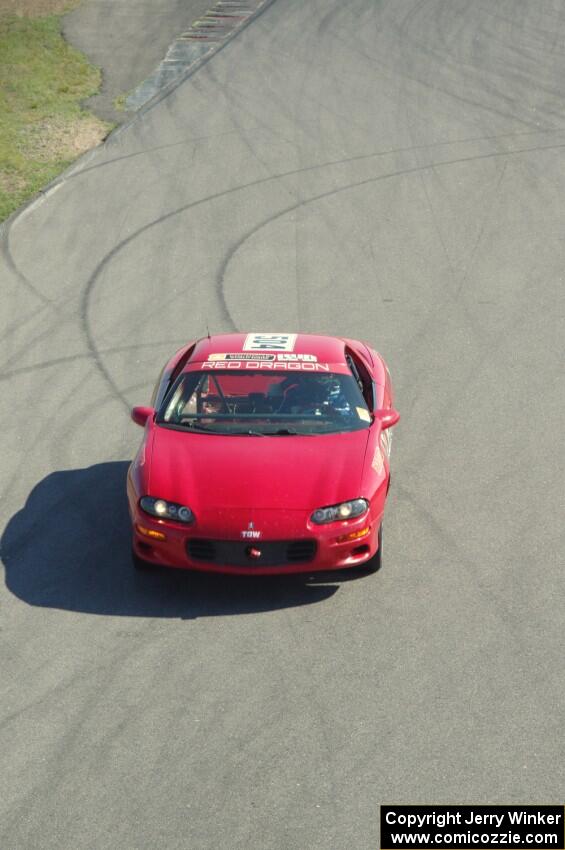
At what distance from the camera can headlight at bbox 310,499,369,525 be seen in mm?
8273

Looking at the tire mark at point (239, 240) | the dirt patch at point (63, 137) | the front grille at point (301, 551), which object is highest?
the front grille at point (301, 551)

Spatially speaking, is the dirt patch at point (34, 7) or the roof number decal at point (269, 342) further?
the dirt patch at point (34, 7)

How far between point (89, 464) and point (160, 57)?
17.0m

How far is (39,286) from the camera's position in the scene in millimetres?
15148

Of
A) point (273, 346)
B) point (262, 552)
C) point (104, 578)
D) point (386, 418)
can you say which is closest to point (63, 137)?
point (273, 346)

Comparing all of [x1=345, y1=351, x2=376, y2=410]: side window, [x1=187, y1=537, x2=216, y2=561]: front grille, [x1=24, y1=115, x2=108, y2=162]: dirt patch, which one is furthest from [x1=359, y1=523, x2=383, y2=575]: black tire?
[x1=24, y1=115, x2=108, y2=162]: dirt patch

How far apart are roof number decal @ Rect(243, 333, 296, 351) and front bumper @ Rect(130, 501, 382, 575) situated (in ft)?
7.49

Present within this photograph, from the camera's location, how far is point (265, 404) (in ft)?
31.1

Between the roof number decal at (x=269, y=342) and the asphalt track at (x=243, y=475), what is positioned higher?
the roof number decal at (x=269, y=342)

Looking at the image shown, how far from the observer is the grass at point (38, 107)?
19.2 metres

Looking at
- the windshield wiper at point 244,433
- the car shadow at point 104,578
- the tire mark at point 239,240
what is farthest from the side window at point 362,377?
the tire mark at point 239,240

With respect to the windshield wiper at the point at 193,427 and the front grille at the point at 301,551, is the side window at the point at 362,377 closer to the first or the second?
the windshield wiper at the point at 193,427

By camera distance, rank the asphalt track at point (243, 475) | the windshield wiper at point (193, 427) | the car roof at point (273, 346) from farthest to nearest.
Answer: the car roof at point (273, 346) → the windshield wiper at point (193, 427) → the asphalt track at point (243, 475)

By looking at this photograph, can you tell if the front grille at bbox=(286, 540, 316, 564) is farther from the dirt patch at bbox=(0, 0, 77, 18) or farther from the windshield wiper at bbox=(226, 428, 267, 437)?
the dirt patch at bbox=(0, 0, 77, 18)
